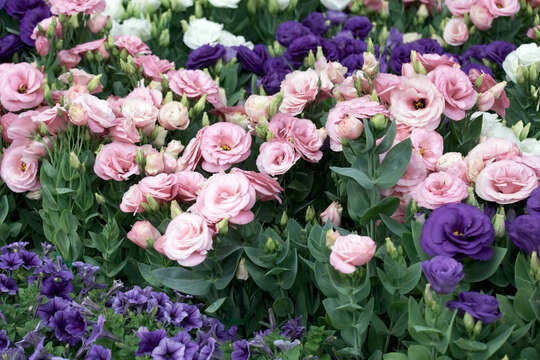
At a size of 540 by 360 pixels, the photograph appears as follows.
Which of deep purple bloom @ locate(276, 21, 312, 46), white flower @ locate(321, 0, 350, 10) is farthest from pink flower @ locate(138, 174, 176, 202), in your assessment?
white flower @ locate(321, 0, 350, 10)

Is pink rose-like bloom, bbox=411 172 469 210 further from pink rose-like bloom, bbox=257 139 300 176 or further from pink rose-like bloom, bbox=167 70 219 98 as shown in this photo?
pink rose-like bloom, bbox=167 70 219 98

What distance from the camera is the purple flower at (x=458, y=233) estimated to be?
1.96 meters

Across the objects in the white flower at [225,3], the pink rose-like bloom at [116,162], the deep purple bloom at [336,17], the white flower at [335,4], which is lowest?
the deep purple bloom at [336,17]

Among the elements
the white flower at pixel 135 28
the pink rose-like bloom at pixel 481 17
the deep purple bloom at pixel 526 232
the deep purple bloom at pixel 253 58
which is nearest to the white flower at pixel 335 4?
the pink rose-like bloom at pixel 481 17

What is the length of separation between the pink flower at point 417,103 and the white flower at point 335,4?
2.05m

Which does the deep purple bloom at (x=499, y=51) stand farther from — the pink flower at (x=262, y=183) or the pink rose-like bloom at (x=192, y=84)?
the pink flower at (x=262, y=183)

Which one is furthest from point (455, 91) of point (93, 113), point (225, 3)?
point (225, 3)

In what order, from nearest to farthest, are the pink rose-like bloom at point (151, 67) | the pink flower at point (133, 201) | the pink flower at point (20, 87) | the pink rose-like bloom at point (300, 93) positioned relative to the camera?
the pink flower at point (133, 201) < the pink rose-like bloom at point (300, 93) < the pink flower at point (20, 87) < the pink rose-like bloom at point (151, 67)

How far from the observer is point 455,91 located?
2514 millimetres

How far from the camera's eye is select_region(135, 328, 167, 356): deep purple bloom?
1.85 meters

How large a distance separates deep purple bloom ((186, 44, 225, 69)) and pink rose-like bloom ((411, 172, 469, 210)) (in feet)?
5.04

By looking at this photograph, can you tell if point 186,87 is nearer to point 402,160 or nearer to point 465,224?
point 402,160

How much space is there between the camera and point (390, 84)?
260cm

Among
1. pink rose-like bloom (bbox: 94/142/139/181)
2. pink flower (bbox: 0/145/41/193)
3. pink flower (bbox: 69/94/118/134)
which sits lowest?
pink flower (bbox: 0/145/41/193)
